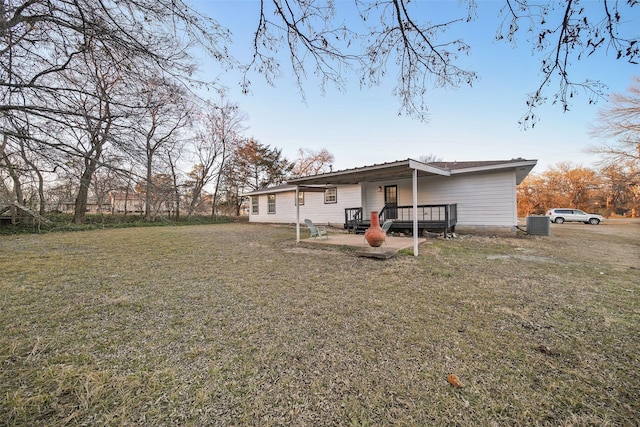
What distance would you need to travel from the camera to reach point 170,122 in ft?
11.8

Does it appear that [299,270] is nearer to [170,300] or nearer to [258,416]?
[170,300]

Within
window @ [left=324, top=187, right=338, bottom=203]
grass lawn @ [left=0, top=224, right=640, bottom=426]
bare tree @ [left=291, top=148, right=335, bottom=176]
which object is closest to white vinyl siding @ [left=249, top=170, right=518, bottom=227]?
window @ [left=324, top=187, right=338, bottom=203]

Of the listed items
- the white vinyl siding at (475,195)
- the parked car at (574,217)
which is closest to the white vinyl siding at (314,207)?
the white vinyl siding at (475,195)

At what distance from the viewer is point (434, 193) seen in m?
11.3

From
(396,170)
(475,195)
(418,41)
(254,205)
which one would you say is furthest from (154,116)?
(254,205)

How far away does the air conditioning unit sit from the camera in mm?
10422

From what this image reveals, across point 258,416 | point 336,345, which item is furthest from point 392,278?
point 258,416

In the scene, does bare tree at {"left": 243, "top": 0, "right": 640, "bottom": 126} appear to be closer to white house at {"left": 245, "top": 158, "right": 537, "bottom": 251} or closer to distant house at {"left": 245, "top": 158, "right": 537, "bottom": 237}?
white house at {"left": 245, "top": 158, "right": 537, "bottom": 251}

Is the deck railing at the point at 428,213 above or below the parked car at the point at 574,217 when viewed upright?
above

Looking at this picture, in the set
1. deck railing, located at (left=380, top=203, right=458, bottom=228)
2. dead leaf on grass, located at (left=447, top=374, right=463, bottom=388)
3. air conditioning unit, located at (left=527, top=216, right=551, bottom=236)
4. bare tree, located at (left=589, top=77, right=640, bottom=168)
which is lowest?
dead leaf on grass, located at (left=447, top=374, right=463, bottom=388)

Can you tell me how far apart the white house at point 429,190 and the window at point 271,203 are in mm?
5202

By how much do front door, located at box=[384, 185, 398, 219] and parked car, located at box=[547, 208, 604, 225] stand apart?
15.7 m

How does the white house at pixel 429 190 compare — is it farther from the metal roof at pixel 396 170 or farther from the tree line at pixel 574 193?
the tree line at pixel 574 193

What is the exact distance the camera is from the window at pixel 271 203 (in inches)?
739
